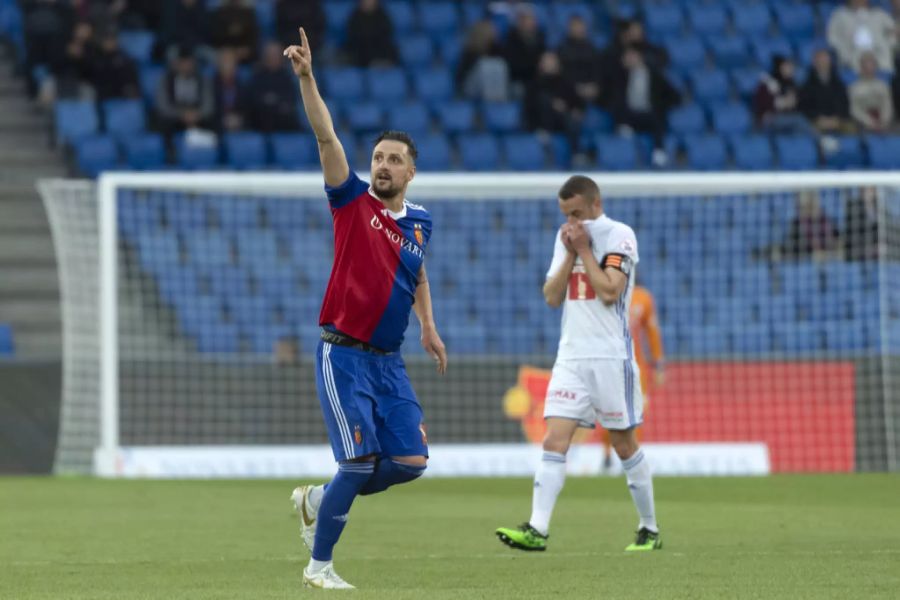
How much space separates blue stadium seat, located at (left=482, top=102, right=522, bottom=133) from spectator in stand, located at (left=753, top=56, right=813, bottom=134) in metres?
3.17

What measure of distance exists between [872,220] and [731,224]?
64.3 inches

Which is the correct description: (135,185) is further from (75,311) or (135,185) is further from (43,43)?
(43,43)

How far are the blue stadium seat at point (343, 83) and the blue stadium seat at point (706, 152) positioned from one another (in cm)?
406

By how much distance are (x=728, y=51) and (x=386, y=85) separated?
5.04 meters

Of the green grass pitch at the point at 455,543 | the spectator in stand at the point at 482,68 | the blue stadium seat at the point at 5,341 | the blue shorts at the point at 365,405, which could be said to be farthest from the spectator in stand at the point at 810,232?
the blue shorts at the point at 365,405

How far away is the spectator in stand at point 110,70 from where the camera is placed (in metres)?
20.6

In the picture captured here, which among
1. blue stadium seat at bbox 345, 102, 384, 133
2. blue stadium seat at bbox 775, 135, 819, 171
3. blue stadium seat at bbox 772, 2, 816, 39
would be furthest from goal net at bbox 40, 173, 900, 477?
blue stadium seat at bbox 772, 2, 816, 39

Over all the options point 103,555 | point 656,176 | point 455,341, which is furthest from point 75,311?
point 103,555

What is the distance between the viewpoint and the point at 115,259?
55.1 feet

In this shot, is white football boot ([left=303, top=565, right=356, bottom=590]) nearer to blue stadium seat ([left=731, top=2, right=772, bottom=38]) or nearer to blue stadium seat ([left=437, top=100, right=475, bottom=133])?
blue stadium seat ([left=437, top=100, right=475, bottom=133])

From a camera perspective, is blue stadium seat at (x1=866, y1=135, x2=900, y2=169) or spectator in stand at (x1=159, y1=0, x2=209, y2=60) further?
blue stadium seat at (x1=866, y1=135, x2=900, y2=169)

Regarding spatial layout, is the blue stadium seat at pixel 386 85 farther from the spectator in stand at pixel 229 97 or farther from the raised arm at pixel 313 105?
the raised arm at pixel 313 105

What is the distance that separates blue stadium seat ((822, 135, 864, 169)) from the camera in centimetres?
2220

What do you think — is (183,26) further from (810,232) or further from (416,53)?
(810,232)
